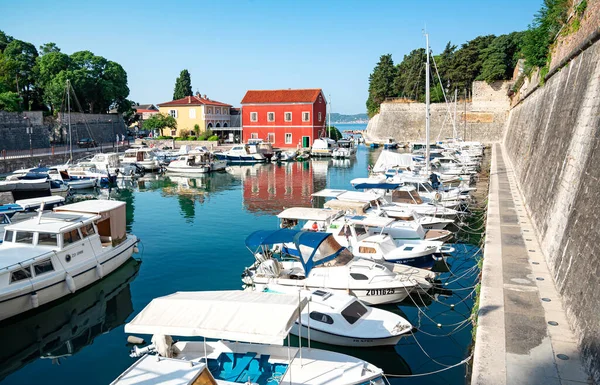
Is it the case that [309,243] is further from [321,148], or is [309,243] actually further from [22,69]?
[22,69]

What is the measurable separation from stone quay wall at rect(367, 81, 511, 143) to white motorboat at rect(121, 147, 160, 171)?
41.3 meters

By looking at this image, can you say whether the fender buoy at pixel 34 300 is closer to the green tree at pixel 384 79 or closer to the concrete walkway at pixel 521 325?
the concrete walkway at pixel 521 325

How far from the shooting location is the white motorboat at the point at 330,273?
1385 cm

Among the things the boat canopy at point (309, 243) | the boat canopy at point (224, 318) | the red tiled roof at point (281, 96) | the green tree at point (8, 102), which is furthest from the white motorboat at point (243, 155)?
the boat canopy at point (224, 318)

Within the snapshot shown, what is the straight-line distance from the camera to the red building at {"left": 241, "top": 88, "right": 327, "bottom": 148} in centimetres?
6725

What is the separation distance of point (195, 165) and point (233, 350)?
1644 inches

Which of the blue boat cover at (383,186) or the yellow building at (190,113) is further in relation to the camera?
the yellow building at (190,113)

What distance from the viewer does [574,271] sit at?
9.58 m

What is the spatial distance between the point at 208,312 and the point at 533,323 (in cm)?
641

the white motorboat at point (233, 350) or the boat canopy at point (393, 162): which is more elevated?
the boat canopy at point (393, 162)

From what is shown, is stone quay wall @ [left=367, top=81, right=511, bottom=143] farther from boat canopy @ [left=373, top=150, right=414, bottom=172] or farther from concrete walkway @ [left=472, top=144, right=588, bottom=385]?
concrete walkway @ [left=472, top=144, right=588, bottom=385]

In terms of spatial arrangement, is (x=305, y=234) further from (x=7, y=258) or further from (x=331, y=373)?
(x=7, y=258)

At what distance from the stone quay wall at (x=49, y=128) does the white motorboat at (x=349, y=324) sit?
4983cm

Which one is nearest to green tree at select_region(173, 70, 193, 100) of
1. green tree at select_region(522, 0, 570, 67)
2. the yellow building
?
the yellow building
